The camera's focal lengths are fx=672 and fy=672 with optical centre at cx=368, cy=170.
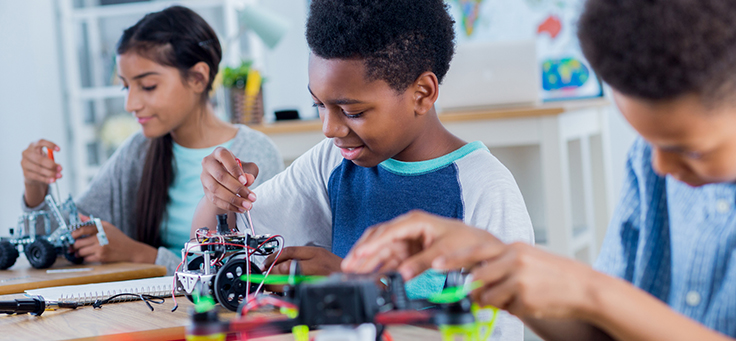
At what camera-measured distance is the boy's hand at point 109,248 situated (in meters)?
1.49

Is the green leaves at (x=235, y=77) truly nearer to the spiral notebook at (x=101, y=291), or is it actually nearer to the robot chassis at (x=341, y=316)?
the spiral notebook at (x=101, y=291)

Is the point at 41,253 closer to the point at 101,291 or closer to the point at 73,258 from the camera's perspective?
the point at 73,258

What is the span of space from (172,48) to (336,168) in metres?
0.77

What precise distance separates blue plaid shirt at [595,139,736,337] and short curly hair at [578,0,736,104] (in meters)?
0.19

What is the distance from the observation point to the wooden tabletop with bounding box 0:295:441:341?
86 centimetres

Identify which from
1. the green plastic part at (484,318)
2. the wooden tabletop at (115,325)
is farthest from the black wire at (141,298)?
the green plastic part at (484,318)

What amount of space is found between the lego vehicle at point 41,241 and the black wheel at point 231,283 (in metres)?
0.64

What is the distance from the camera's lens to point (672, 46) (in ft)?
1.78

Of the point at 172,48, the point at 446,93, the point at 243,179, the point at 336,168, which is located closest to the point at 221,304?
the point at 243,179

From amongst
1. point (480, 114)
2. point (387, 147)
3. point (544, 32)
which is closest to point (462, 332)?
point (387, 147)

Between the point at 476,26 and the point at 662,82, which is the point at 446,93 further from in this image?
the point at 662,82

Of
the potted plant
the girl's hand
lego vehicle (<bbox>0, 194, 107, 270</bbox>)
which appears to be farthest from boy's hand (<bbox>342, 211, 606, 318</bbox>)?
the potted plant

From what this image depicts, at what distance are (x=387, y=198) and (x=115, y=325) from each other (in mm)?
488

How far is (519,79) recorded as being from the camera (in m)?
2.55
